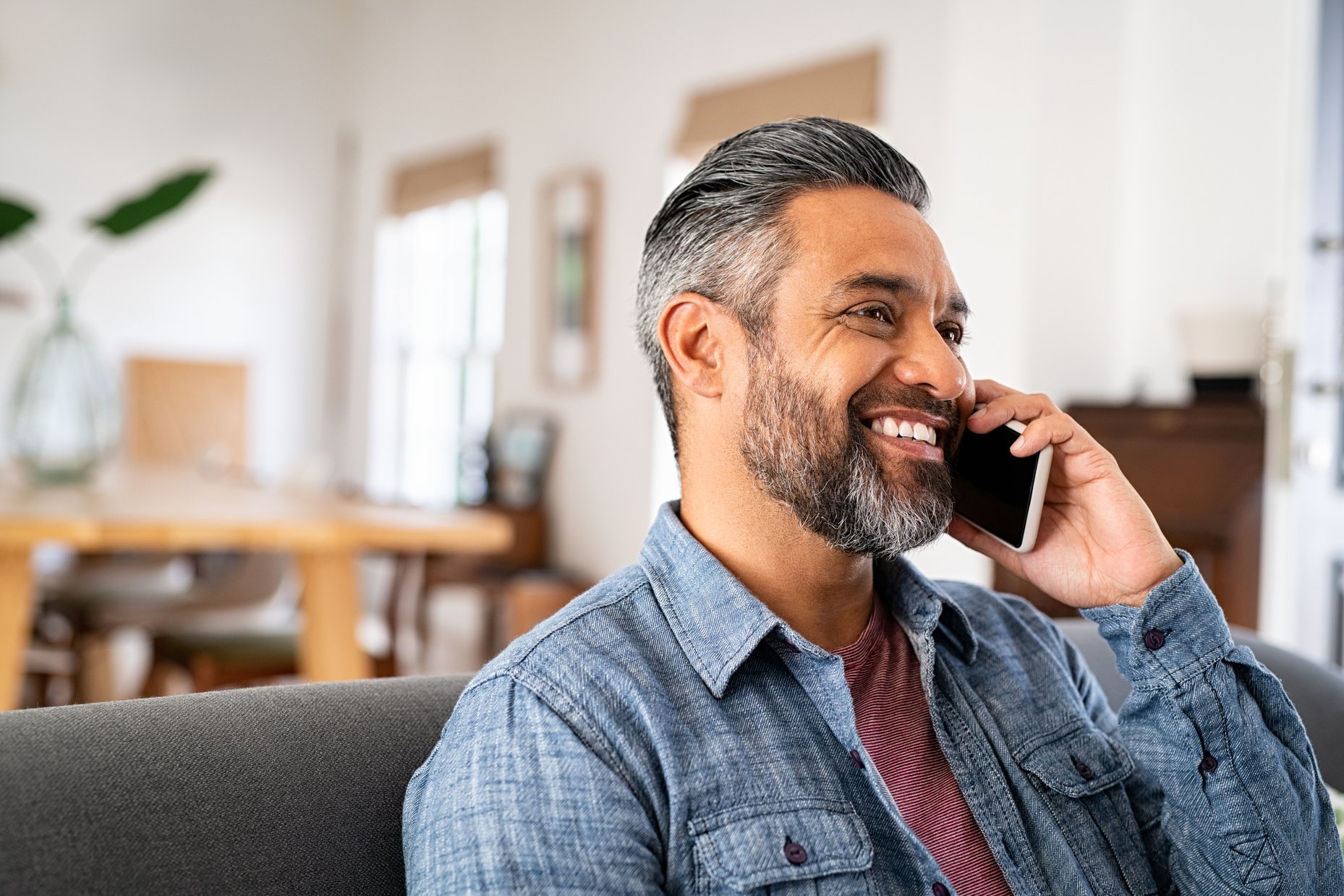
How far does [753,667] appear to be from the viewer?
102 cm

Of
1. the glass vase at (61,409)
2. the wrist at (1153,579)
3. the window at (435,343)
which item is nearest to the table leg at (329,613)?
the glass vase at (61,409)

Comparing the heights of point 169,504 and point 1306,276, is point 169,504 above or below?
below

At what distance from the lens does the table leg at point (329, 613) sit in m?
2.72

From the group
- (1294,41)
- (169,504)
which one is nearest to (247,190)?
(169,504)

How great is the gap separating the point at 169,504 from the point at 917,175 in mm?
2115

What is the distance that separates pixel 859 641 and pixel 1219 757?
1.13ft

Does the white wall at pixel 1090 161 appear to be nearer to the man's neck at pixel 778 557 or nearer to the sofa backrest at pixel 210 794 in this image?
the man's neck at pixel 778 557

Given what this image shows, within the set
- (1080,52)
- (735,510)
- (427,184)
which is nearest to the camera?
(735,510)

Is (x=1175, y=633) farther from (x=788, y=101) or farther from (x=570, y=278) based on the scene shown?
(x=570, y=278)

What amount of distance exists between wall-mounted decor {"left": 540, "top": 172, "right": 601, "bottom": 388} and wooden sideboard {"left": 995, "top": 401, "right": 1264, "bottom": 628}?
113 inches

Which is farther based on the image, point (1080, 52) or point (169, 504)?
point (1080, 52)

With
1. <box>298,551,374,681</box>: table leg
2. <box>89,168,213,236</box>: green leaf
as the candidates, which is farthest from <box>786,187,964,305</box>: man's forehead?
<box>89,168,213,236</box>: green leaf

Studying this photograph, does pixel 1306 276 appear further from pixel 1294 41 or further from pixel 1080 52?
pixel 1080 52

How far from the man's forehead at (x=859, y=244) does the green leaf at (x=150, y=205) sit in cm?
241
